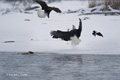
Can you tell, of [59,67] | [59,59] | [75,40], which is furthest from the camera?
[75,40]

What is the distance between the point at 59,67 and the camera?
4.61 m

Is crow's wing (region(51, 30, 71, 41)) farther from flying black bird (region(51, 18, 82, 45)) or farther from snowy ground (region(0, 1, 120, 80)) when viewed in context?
snowy ground (region(0, 1, 120, 80))

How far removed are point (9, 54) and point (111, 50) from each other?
5.26 ft

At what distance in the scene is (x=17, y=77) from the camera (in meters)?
4.05

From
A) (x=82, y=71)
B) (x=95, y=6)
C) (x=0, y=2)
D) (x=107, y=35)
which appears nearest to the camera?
(x=82, y=71)

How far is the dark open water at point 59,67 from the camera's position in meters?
4.10

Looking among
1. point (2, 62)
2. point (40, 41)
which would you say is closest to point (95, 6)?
point (40, 41)

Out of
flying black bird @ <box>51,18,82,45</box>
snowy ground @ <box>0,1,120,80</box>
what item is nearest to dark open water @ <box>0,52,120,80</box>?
snowy ground @ <box>0,1,120,80</box>

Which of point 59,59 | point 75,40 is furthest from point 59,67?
point 75,40

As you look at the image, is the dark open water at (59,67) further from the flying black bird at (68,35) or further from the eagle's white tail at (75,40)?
the flying black bird at (68,35)

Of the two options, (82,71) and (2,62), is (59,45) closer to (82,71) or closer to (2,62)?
(2,62)

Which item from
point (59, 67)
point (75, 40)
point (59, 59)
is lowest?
point (75, 40)

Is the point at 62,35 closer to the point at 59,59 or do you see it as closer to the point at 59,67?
the point at 59,59

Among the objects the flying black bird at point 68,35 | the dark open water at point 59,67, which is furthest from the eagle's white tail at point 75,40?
the dark open water at point 59,67
